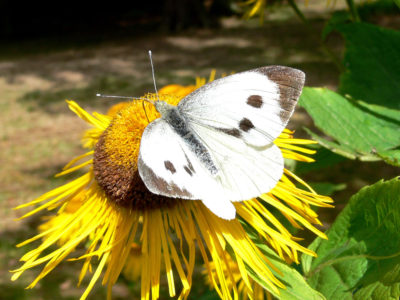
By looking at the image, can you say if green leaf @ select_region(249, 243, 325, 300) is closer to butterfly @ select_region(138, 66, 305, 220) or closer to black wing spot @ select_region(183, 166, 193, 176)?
butterfly @ select_region(138, 66, 305, 220)

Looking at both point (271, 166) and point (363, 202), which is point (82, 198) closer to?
point (271, 166)

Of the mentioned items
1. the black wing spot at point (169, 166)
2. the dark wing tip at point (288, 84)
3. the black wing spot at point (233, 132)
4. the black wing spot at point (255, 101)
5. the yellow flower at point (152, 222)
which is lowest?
the yellow flower at point (152, 222)

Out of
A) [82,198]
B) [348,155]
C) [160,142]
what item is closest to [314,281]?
[348,155]

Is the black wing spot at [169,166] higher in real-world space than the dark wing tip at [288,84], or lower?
lower

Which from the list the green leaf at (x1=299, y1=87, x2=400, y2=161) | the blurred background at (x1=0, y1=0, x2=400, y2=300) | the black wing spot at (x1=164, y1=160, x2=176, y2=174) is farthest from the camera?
the blurred background at (x1=0, y1=0, x2=400, y2=300)

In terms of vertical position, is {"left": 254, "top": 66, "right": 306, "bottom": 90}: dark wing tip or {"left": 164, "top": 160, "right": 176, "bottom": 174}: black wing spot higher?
{"left": 254, "top": 66, "right": 306, "bottom": 90}: dark wing tip

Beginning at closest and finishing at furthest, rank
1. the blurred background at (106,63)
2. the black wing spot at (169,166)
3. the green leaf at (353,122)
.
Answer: the black wing spot at (169,166), the green leaf at (353,122), the blurred background at (106,63)

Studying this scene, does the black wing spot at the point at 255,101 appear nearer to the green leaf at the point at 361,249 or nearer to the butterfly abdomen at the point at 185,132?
the butterfly abdomen at the point at 185,132

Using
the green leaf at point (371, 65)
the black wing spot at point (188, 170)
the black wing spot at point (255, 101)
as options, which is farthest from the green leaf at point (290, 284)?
the green leaf at point (371, 65)

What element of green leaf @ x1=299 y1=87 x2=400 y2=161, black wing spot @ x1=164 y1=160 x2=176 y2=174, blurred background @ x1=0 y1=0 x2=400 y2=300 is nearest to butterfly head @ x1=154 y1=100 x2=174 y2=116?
black wing spot @ x1=164 y1=160 x2=176 y2=174
